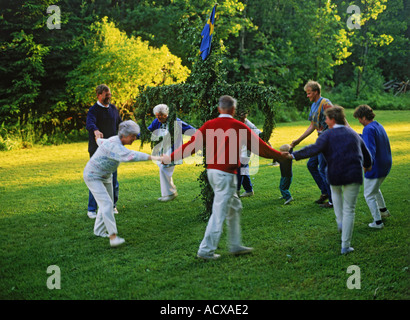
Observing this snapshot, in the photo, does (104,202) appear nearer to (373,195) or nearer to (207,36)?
(207,36)

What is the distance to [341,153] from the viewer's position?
4.98m

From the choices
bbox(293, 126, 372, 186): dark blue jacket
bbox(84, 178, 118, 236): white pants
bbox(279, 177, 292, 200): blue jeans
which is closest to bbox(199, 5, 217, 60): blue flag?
bbox(293, 126, 372, 186): dark blue jacket

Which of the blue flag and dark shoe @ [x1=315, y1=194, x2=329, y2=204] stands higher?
the blue flag

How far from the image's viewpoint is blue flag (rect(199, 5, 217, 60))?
6.12 m

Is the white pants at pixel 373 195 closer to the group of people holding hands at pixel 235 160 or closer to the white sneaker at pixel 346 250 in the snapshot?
the group of people holding hands at pixel 235 160

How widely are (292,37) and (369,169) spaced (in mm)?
27958

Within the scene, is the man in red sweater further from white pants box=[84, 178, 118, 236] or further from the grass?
white pants box=[84, 178, 118, 236]

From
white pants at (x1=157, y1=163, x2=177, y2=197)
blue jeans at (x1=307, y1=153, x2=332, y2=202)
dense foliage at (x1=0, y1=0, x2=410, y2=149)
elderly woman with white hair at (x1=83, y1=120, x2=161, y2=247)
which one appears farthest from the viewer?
dense foliage at (x1=0, y1=0, x2=410, y2=149)

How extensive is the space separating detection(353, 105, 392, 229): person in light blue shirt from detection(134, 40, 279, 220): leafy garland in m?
1.40

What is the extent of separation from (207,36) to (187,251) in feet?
11.0

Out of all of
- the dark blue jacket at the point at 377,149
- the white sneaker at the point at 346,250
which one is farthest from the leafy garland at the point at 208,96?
the white sneaker at the point at 346,250

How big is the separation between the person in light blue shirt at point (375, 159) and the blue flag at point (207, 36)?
98.9 inches

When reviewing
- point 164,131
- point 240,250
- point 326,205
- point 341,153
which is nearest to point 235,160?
point 240,250

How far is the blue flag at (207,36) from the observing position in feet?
20.1
